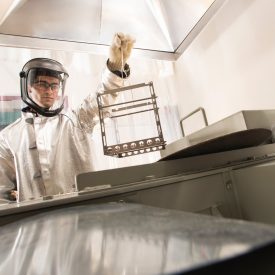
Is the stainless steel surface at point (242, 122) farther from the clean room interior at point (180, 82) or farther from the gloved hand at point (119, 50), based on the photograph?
the gloved hand at point (119, 50)

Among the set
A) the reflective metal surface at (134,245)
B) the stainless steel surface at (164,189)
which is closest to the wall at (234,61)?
the stainless steel surface at (164,189)

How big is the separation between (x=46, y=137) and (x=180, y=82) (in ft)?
3.66

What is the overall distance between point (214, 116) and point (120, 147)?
97 centimetres

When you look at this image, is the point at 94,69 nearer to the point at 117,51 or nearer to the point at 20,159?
the point at 117,51

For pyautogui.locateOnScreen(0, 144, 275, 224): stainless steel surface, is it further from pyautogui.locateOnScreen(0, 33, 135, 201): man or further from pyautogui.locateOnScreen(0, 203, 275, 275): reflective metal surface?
pyautogui.locateOnScreen(0, 33, 135, 201): man

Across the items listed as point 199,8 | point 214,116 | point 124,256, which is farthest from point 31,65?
point 124,256

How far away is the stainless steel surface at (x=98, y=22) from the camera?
4.08 feet

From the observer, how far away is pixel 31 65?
46.9 inches

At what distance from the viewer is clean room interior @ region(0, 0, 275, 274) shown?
531 millimetres

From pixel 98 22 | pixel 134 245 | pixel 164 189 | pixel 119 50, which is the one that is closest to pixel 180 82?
pixel 98 22

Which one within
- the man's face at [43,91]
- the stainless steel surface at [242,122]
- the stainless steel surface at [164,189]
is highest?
the man's face at [43,91]

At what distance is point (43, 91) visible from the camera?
125cm

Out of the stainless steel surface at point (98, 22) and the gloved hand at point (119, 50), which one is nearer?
the gloved hand at point (119, 50)

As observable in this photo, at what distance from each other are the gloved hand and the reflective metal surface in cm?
88
